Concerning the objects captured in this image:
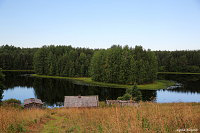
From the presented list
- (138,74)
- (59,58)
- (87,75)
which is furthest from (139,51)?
(59,58)

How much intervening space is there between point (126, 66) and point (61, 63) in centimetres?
5301

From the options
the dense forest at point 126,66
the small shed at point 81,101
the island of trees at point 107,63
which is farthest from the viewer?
the island of trees at point 107,63

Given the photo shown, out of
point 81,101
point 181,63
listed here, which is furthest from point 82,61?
point 81,101

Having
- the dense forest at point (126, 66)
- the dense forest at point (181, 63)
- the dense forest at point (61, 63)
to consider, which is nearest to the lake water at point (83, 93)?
the dense forest at point (126, 66)

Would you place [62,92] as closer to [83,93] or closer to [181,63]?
[83,93]

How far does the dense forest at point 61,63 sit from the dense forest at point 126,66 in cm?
2252

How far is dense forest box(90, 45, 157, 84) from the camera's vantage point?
8600 centimetres

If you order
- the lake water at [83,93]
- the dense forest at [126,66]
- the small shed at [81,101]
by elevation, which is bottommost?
the lake water at [83,93]

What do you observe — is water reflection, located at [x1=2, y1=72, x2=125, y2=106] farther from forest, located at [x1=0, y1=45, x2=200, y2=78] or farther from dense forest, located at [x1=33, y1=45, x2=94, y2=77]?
dense forest, located at [x1=33, y1=45, x2=94, y2=77]

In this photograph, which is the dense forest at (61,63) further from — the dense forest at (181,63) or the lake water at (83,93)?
the dense forest at (181,63)

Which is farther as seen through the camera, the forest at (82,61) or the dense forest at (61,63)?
the dense forest at (61,63)

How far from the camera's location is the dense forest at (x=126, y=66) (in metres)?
86.0

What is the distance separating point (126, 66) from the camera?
88.4 meters

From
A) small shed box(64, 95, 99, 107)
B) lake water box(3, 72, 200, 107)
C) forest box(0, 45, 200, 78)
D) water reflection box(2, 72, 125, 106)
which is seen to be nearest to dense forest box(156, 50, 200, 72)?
forest box(0, 45, 200, 78)
